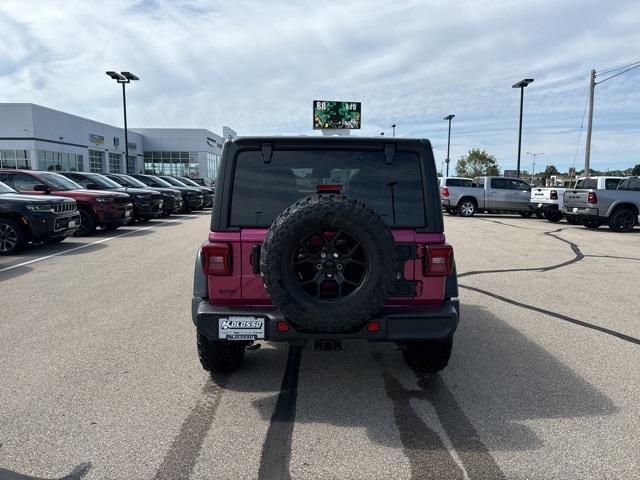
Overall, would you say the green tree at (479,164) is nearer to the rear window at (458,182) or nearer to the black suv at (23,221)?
the rear window at (458,182)

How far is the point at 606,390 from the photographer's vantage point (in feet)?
12.5

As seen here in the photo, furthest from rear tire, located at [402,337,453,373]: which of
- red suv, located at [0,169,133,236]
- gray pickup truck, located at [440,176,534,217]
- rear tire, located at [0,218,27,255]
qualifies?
gray pickup truck, located at [440,176,534,217]

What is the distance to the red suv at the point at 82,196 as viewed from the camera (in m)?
12.4

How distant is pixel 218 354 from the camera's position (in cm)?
386

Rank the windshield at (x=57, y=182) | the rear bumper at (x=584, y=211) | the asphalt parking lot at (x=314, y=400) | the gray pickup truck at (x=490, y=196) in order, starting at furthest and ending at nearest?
the gray pickup truck at (x=490, y=196)
the rear bumper at (x=584, y=211)
the windshield at (x=57, y=182)
the asphalt parking lot at (x=314, y=400)

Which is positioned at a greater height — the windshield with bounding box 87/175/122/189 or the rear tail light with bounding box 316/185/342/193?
the windshield with bounding box 87/175/122/189

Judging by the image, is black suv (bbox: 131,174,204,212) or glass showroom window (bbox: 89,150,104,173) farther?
glass showroom window (bbox: 89,150,104,173)

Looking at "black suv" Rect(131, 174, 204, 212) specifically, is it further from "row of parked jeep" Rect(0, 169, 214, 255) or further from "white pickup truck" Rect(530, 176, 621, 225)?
"white pickup truck" Rect(530, 176, 621, 225)

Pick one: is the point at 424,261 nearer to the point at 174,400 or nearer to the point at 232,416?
the point at 232,416

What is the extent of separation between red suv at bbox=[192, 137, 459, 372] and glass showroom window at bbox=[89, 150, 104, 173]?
184 feet

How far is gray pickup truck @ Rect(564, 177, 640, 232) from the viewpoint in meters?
16.4

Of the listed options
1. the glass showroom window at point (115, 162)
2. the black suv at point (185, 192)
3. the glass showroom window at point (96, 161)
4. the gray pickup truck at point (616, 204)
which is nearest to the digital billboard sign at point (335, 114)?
the glass showroom window at point (96, 161)

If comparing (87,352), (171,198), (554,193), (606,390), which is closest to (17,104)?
(171,198)

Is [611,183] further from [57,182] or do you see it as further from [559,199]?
[57,182]
